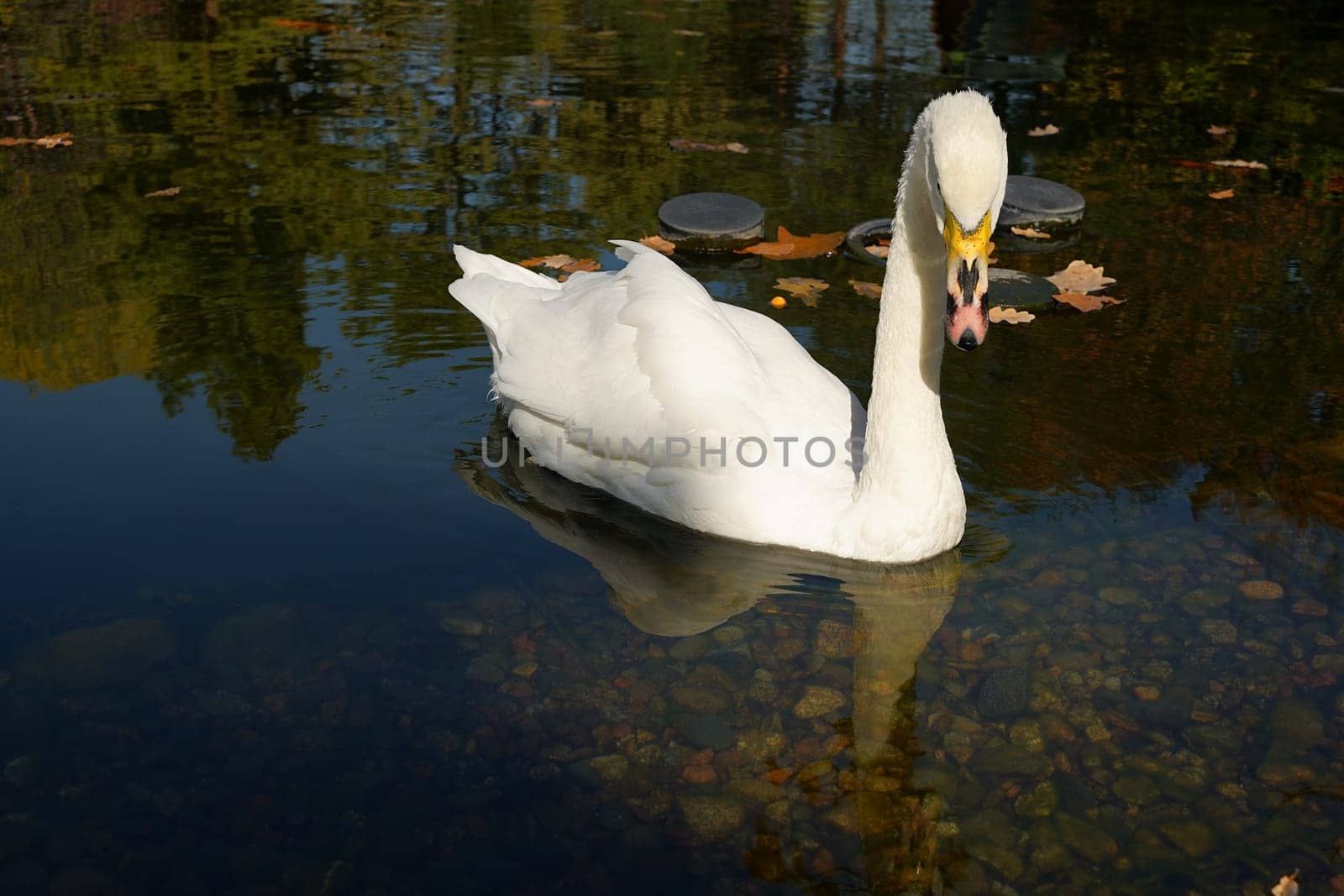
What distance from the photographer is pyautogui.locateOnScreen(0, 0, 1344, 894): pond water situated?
3514 mm

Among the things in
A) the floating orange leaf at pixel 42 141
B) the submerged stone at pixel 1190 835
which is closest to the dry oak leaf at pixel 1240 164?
the submerged stone at pixel 1190 835

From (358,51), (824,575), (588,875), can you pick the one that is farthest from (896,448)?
(358,51)

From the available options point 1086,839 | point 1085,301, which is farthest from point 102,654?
point 1085,301

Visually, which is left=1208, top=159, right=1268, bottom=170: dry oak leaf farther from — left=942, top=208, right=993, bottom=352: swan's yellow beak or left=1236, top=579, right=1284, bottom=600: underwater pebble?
left=942, top=208, right=993, bottom=352: swan's yellow beak

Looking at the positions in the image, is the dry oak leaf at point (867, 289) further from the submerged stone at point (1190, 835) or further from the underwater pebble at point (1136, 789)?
the submerged stone at point (1190, 835)

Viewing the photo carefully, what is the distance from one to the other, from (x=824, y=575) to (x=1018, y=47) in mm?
10326

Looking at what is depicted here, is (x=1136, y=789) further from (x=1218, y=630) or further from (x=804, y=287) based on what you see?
(x=804, y=287)

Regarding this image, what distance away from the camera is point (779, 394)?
498 cm

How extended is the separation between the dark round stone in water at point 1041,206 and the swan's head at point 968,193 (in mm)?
4295

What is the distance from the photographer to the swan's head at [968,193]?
12.2ft

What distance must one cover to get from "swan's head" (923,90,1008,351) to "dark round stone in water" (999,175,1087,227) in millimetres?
4295

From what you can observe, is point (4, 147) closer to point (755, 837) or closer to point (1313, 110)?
point (755, 837)

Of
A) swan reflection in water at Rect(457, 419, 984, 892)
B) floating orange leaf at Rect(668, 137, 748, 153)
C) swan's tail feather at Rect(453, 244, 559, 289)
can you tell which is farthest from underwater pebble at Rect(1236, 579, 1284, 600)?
floating orange leaf at Rect(668, 137, 748, 153)

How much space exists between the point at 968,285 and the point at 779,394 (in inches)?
51.2
